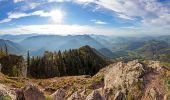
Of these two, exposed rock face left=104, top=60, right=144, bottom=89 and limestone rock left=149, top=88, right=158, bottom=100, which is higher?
exposed rock face left=104, top=60, right=144, bottom=89

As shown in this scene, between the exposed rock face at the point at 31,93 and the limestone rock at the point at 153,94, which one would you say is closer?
the exposed rock face at the point at 31,93

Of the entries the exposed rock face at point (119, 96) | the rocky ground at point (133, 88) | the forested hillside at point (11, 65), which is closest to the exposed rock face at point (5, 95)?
the rocky ground at point (133, 88)

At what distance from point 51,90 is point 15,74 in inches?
3334

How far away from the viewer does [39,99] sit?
89.4ft

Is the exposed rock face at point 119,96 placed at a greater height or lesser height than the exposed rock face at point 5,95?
lesser

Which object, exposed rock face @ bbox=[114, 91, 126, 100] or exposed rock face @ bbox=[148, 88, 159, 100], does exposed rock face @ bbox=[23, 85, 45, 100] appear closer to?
exposed rock face @ bbox=[114, 91, 126, 100]

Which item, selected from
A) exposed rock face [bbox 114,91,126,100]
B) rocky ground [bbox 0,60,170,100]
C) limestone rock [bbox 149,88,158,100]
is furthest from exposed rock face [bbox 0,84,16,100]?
limestone rock [bbox 149,88,158,100]

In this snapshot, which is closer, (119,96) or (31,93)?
(31,93)

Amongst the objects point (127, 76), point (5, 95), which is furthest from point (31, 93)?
point (127, 76)

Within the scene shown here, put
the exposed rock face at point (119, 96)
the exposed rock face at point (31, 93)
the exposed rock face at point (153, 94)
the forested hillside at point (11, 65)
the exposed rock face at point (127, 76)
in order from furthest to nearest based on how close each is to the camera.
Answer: the forested hillside at point (11, 65), the exposed rock face at point (127, 76), the exposed rock face at point (119, 96), the exposed rock face at point (153, 94), the exposed rock face at point (31, 93)

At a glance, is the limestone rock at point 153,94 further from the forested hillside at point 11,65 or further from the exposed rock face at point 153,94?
the forested hillside at point 11,65

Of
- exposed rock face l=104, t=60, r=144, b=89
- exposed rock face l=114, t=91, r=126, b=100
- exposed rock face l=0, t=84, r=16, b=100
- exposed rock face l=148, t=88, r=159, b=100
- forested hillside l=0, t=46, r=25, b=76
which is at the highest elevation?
exposed rock face l=0, t=84, r=16, b=100

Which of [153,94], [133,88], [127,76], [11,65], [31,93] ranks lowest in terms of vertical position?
[11,65]

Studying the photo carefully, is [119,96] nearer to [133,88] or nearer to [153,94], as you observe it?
[133,88]
